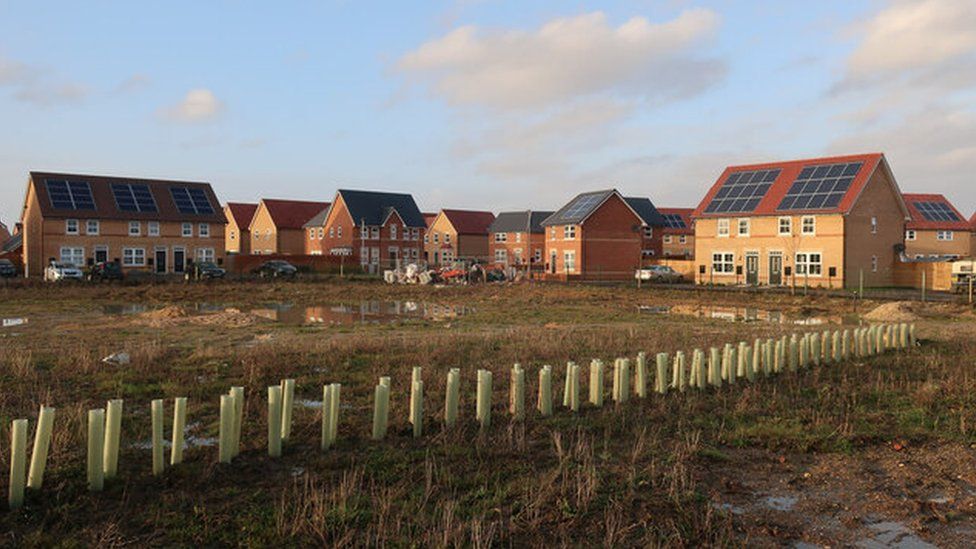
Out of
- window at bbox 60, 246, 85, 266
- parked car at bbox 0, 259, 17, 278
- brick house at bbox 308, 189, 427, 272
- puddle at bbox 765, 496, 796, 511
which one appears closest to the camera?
puddle at bbox 765, 496, 796, 511

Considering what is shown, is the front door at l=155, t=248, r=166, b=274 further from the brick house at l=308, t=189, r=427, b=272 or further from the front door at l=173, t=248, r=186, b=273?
the brick house at l=308, t=189, r=427, b=272

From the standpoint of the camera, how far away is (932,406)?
38.3 feet

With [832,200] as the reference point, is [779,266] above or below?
below

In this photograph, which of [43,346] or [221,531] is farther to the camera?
[43,346]

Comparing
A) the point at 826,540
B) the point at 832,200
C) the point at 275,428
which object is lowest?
the point at 826,540

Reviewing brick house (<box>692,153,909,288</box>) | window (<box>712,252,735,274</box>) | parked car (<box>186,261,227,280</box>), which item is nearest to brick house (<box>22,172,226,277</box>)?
parked car (<box>186,261,227,280</box>)

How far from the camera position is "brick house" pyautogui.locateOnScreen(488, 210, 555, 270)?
278 feet

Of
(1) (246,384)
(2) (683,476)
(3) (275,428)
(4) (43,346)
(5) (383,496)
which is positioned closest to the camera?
(5) (383,496)

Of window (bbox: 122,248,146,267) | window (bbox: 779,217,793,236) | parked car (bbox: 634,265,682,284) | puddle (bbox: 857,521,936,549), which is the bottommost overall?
puddle (bbox: 857,521,936,549)

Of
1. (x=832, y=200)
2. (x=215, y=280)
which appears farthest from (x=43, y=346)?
(x=832, y=200)

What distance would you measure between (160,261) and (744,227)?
152ft

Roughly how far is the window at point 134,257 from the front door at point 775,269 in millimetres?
48781

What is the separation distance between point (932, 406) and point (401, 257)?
7282 cm

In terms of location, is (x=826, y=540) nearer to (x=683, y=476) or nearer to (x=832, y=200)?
(x=683, y=476)
